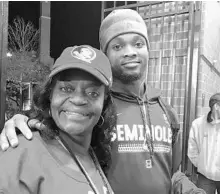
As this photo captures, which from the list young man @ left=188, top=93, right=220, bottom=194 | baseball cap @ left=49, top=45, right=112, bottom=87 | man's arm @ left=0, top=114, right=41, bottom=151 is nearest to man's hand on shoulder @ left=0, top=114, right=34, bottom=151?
man's arm @ left=0, top=114, right=41, bottom=151

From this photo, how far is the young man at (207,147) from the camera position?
320 centimetres

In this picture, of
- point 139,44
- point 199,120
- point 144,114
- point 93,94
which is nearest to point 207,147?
point 199,120

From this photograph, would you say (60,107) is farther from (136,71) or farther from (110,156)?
(136,71)

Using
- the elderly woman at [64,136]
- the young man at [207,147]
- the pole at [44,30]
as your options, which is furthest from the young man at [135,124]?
the pole at [44,30]

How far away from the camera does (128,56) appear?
1.54 meters

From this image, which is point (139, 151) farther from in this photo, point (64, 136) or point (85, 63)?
point (85, 63)

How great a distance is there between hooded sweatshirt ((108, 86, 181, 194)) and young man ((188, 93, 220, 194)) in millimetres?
1715

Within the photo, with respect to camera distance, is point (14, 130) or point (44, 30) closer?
point (14, 130)

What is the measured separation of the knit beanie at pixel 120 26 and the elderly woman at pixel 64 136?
20.7 inches

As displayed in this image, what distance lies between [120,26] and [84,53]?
0.60 meters

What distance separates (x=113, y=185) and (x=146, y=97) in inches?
22.3

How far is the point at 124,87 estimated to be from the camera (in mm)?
1679

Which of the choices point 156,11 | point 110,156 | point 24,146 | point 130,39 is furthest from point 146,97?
point 156,11

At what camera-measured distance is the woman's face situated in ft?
3.49
